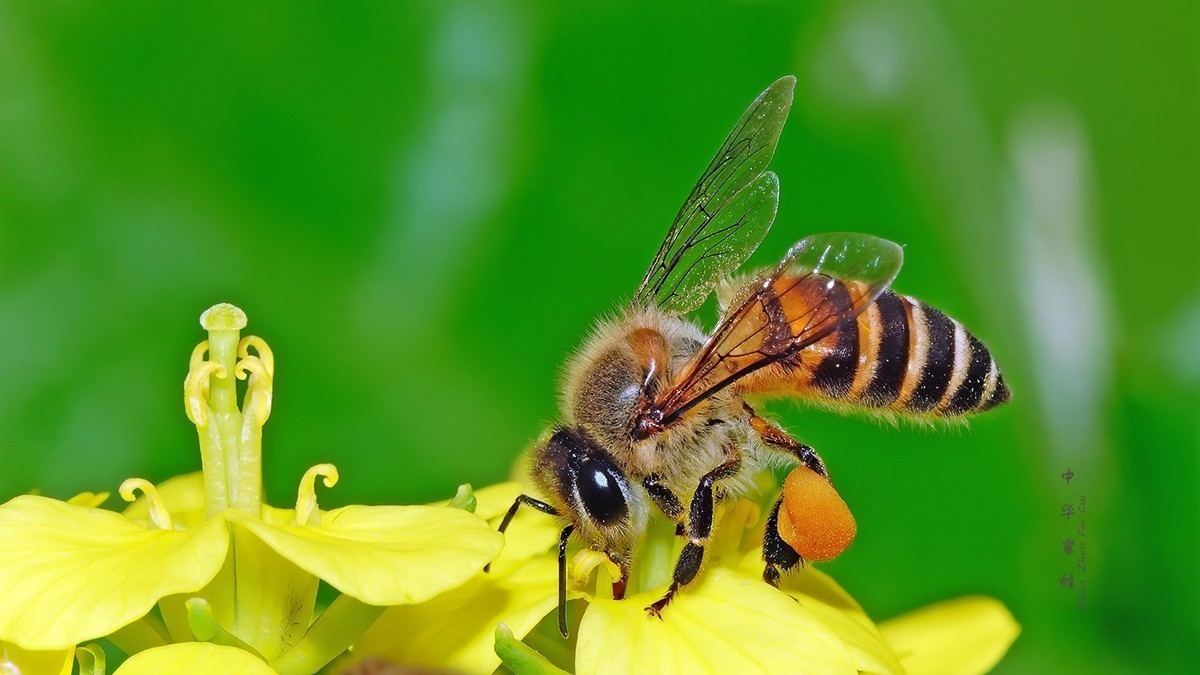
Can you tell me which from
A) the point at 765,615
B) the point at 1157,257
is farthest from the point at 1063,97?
the point at 765,615

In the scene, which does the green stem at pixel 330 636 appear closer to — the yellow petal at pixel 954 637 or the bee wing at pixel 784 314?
the bee wing at pixel 784 314

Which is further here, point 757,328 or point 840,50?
point 840,50

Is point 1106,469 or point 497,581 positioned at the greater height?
point 1106,469


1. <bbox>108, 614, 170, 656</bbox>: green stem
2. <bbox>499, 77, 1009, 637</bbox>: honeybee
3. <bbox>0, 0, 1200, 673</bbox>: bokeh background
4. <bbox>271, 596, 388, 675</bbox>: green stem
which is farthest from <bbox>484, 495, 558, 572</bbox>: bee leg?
<bbox>0, 0, 1200, 673</bbox>: bokeh background

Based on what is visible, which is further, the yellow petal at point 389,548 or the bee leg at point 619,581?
the bee leg at point 619,581

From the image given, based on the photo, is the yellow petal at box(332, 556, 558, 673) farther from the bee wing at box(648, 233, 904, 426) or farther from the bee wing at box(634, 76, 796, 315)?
the bee wing at box(634, 76, 796, 315)

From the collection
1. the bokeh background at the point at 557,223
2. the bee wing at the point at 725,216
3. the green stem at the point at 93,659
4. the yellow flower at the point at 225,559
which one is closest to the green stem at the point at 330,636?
the yellow flower at the point at 225,559

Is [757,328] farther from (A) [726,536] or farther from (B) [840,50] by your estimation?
(B) [840,50]
